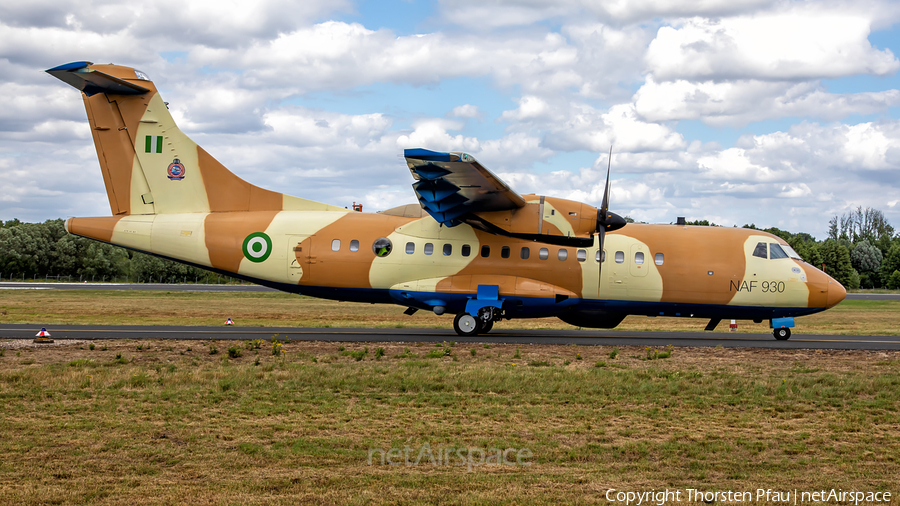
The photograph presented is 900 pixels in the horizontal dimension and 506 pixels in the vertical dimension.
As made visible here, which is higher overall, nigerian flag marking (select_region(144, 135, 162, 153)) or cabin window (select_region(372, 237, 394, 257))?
nigerian flag marking (select_region(144, 135, 162, 153))

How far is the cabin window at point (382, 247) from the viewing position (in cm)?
2088

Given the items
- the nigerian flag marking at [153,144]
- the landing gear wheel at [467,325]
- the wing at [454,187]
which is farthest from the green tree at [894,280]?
the nigerian flag marking at [153,144]

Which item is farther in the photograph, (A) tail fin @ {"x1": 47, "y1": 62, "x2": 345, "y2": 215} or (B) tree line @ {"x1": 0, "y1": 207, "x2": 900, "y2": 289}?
(B) tree line @ {"x1": 0, "y1": 207, "x2": 900, "y2": 289}

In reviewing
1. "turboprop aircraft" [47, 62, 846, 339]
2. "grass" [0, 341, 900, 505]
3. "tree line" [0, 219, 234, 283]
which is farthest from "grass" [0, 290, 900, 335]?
"tree line" [0, 219, 234, 283]

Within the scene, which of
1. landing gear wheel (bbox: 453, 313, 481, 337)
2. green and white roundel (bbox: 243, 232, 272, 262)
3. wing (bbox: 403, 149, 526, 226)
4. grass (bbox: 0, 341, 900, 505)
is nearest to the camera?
grass (bbox: 0, 341, 900, 505)

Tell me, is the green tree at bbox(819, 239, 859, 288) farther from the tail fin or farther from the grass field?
the tail fin

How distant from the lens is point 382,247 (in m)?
20.9

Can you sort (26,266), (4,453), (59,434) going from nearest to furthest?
(4,453) → (59,434) → (26,266)

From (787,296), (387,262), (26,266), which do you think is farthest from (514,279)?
(26,266)

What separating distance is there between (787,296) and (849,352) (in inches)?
118

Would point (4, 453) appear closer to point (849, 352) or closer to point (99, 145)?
point (99, 145)

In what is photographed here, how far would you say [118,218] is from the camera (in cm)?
2127

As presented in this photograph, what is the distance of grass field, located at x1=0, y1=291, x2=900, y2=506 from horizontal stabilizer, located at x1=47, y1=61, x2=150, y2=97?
850cm

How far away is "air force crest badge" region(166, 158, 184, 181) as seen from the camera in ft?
71.0
